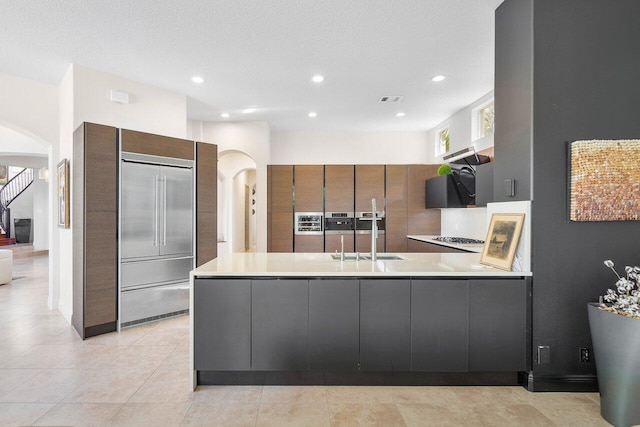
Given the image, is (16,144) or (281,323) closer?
(281,323)

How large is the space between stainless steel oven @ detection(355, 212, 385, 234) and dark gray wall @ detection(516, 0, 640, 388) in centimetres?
388

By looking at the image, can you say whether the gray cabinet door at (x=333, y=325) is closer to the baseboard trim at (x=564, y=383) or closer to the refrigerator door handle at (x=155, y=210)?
the baseboard trim at (x=564, y=383)

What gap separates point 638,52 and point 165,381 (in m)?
4.15

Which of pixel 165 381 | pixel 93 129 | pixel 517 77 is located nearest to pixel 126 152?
pixel 93 129

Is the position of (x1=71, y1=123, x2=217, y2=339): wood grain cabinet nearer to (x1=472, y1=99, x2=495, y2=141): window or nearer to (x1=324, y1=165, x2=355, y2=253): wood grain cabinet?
(x1=324, y1=165, x2=355, y2=253): wood grain cabinet

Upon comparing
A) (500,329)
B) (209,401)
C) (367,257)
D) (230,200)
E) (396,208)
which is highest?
(230,200)

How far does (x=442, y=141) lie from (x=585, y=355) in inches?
181

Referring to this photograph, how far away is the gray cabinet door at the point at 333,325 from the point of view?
2457 mm

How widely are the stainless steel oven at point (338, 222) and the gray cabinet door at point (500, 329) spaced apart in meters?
3.94

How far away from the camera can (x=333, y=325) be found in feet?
8.08

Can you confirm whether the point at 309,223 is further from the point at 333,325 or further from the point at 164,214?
the point at 333,325

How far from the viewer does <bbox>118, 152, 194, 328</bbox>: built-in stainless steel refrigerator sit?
3.78 meters

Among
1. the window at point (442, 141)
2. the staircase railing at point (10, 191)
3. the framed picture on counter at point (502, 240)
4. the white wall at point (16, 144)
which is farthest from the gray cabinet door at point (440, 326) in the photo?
the staircase railing at point (10, 191)

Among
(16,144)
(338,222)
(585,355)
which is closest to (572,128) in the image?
(585,355)
